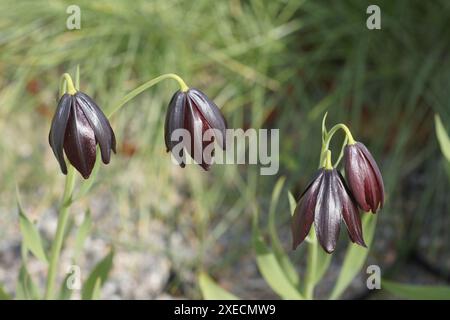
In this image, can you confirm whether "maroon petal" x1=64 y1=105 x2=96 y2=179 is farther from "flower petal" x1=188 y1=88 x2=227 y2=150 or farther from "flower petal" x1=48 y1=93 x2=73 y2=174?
"flower petal" x1=188 y1=88 x2=227 y2=150

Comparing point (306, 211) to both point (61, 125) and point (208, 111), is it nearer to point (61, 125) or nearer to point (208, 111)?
point (208, 111)

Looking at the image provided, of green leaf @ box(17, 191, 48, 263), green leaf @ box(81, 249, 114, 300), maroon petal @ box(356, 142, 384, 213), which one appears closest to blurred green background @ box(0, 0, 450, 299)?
green leaf @ box(81, 249, 114, 300)

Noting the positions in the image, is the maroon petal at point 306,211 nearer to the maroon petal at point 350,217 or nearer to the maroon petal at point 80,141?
the maroon petal at point 350,217

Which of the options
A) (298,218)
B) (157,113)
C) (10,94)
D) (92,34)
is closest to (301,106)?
(157,113)

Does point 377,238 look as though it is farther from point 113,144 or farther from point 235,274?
point 113,144

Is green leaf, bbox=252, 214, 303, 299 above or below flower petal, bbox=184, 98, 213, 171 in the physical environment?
below

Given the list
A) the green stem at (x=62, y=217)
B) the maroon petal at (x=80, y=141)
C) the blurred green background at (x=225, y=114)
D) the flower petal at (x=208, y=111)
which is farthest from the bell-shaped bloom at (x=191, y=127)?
the blurred green background at (x=225, y=114)

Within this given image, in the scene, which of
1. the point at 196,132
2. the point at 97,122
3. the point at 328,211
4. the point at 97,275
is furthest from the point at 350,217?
the point at 97,275
